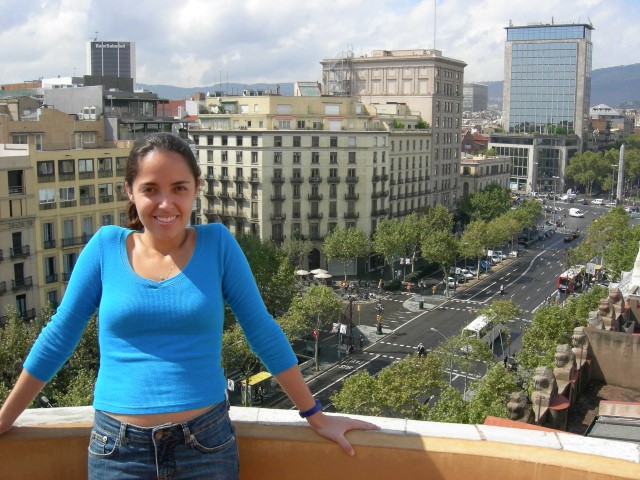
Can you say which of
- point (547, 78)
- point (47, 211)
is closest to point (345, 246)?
point (47, 211)

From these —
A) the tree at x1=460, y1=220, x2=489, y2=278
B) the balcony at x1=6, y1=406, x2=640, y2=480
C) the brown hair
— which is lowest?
the tree at x1=460, y1=220, x2=489, y2=278

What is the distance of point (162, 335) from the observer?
499cm

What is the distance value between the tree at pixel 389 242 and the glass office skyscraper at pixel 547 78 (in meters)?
112

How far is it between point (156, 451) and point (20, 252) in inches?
1560

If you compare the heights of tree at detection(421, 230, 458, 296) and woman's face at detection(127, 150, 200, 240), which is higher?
woman's face at detection(127, 150, 200, 240)

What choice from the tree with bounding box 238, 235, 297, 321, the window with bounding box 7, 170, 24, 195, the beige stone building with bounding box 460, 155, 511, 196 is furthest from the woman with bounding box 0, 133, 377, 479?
the beige stone building with bounding box 460, 155, 511, 196

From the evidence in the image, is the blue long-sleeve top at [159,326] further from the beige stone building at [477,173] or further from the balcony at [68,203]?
the beige stone building at [477,173]

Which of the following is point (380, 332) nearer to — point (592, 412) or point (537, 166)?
point (592, 412)

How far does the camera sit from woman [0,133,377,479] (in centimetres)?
495

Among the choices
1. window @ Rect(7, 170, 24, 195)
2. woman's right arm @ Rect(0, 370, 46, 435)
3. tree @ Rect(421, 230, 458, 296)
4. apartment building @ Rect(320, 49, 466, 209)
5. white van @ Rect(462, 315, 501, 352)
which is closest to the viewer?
woman's right arm @ Rect(0, 370, 46, 435)

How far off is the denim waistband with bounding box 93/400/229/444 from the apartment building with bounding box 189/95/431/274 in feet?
222

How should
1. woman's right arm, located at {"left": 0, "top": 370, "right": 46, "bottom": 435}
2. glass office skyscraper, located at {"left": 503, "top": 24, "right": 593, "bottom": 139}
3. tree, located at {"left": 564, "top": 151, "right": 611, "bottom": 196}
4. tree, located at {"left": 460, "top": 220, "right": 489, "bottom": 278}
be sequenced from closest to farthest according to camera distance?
1. woman's right arm, located at {"left": 0, "top": 370, "right": 46, "bottom": 435}
2. tree, located at {"left": 460, "top": 220, "right": 489, "bottom": 278}
3. tree, located at {"left": 564, "top": 151, "right": 611, "bottom": 196}
4. glass office skyscraper, located at {"left": 503, "top": 24, "right": 593, "bottom": 139}

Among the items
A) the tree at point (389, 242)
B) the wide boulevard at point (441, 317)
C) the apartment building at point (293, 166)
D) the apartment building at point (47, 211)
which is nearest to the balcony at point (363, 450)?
the wide boulevard at point (441, 317)

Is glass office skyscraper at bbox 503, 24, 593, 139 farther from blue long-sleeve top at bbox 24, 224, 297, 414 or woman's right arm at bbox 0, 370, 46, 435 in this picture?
woman's right arm at bbox 0, 370, 46, 435
